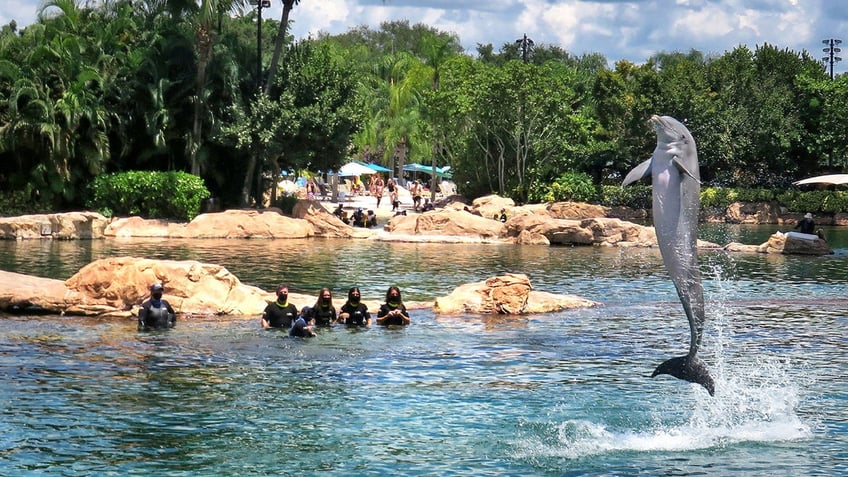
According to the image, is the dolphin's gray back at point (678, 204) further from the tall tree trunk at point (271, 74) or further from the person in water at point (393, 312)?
the tall tree trunk at point (271, 74)

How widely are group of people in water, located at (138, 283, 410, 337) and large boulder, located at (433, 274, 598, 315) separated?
2.24 m

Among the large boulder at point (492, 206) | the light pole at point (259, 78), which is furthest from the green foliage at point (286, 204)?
the large boulder at point (492, 206)

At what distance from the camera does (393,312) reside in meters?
20.7

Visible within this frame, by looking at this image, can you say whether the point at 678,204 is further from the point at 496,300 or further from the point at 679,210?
the point at 496,300

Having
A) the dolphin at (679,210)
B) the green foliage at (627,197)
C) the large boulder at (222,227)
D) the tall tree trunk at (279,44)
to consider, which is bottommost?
the dolphin at (679,210)

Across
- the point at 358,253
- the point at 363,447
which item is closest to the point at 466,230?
the point at 358,253

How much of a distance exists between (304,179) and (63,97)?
45762 mm

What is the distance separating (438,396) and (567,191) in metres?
43.0

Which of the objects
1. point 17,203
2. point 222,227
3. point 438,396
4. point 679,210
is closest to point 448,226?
point 222,227

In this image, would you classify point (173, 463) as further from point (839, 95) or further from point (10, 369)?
point (839, 95)

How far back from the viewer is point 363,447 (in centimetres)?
1275

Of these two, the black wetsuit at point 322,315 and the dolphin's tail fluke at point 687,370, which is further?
the black wetsuit at point 322,315

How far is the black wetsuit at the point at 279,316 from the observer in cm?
2014

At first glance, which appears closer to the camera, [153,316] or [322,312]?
[153,316]
